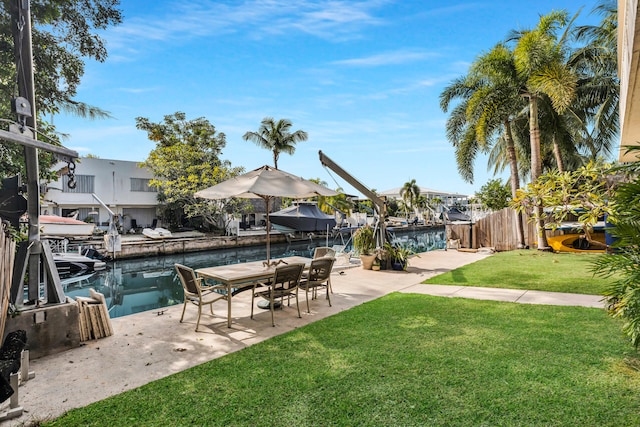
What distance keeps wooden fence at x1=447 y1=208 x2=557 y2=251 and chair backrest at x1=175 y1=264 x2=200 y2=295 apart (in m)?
14.0

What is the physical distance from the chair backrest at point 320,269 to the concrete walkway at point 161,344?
573 millimetres

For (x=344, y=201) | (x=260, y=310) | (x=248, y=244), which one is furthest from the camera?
(x=344, y=201)

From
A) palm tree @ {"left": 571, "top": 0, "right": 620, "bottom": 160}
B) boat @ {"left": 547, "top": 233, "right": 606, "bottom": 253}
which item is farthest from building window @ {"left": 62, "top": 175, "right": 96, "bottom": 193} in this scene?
palm tree @ {"left": 571, "top": 0, "right": 620, "bottom": 160}

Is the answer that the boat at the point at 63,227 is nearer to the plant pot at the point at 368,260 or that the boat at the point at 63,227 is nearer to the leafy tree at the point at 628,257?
the plant pot at the point at 368,260

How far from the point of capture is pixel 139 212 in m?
33.7

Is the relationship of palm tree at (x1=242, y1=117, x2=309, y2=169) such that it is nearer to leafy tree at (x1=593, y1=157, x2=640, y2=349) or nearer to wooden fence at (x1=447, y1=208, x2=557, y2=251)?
wooden fence at (x1=447, y1=208, x2=557, y2=251)

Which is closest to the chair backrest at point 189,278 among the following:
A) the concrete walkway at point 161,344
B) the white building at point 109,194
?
the concrete walkway at point 161,344

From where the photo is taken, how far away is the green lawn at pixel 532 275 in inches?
297

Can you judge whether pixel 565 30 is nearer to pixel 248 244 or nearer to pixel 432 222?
pixel 248 244

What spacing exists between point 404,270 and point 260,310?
5.25 meters

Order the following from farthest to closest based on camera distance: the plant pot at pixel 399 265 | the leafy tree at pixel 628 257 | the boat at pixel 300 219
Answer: the boat at pixel 300 219 < the plant pot at pixel 399 265 < the leafy tree at pixel 628 257

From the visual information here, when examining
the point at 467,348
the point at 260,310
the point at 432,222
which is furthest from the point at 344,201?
the point at 467,348

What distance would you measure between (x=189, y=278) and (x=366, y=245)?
6.44 m

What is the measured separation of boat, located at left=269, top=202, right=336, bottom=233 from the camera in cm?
2639
